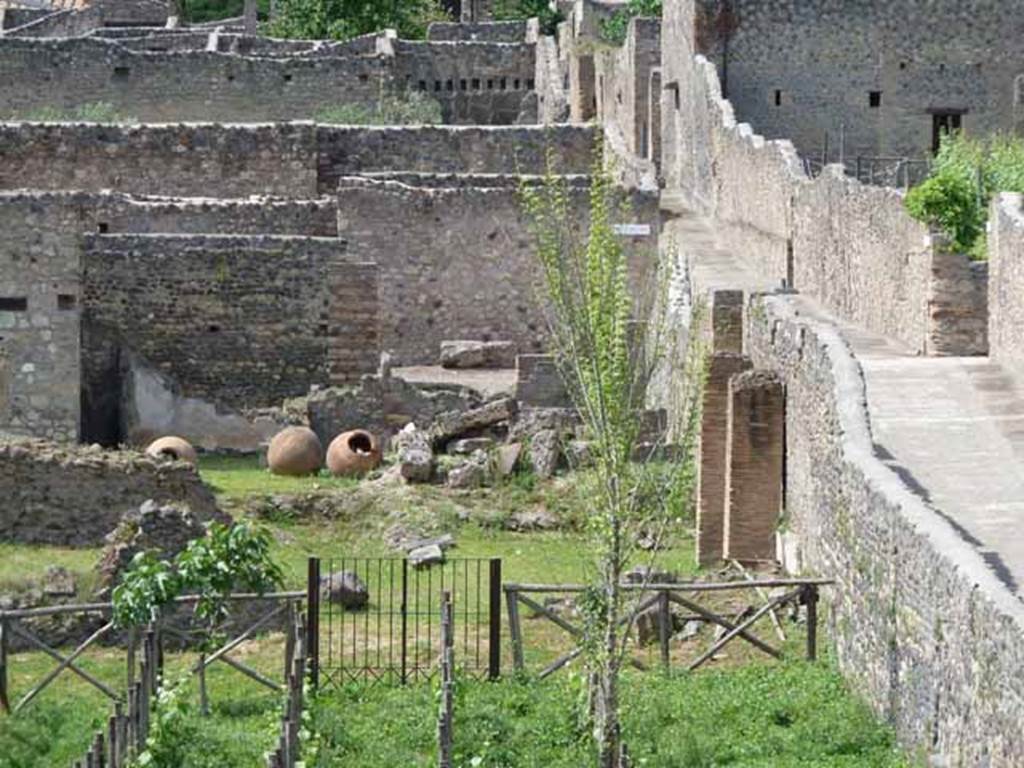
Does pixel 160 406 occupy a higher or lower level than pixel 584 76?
lower

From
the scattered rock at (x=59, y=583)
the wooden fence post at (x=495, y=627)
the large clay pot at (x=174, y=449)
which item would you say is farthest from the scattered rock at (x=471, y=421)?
the wooden fence post at (x=495, y=627)

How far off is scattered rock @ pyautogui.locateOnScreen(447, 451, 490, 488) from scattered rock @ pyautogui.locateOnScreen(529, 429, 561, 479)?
1.41 ft

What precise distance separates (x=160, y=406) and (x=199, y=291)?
1490 millimetres

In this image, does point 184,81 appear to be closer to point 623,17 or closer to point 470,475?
point 623,17

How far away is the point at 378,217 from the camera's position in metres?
38.8

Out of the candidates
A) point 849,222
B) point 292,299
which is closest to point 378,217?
point 292,299

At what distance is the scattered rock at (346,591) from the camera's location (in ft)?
88.6

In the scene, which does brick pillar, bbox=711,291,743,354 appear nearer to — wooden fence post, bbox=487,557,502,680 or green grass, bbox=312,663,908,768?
wooden fence post, bbox=487,557,502,680

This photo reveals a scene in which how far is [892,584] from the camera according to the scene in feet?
69.3

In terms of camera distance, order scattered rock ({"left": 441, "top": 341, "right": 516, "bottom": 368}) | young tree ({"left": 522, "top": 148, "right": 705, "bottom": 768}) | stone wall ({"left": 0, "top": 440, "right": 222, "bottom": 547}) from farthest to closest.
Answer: scattered rock ({"left": 441, "top": 341, "right": 516, "bottom": 368}) → stone wall ({"left": 0, "top": 440, "right": 222, "bottom": 547}) → young tree ({"left": 522, "top": 148, "right": 705, "bottom": 768})

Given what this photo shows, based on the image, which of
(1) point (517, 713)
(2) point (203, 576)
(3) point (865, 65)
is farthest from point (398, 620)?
(3) point (865, 65)

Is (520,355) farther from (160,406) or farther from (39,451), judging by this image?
(39,451)

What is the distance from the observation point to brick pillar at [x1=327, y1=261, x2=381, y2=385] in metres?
38.0

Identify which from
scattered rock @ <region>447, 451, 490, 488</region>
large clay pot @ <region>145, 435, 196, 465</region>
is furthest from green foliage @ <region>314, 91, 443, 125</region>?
scattered rock @ <region>447, 451, 490, 488</region>
